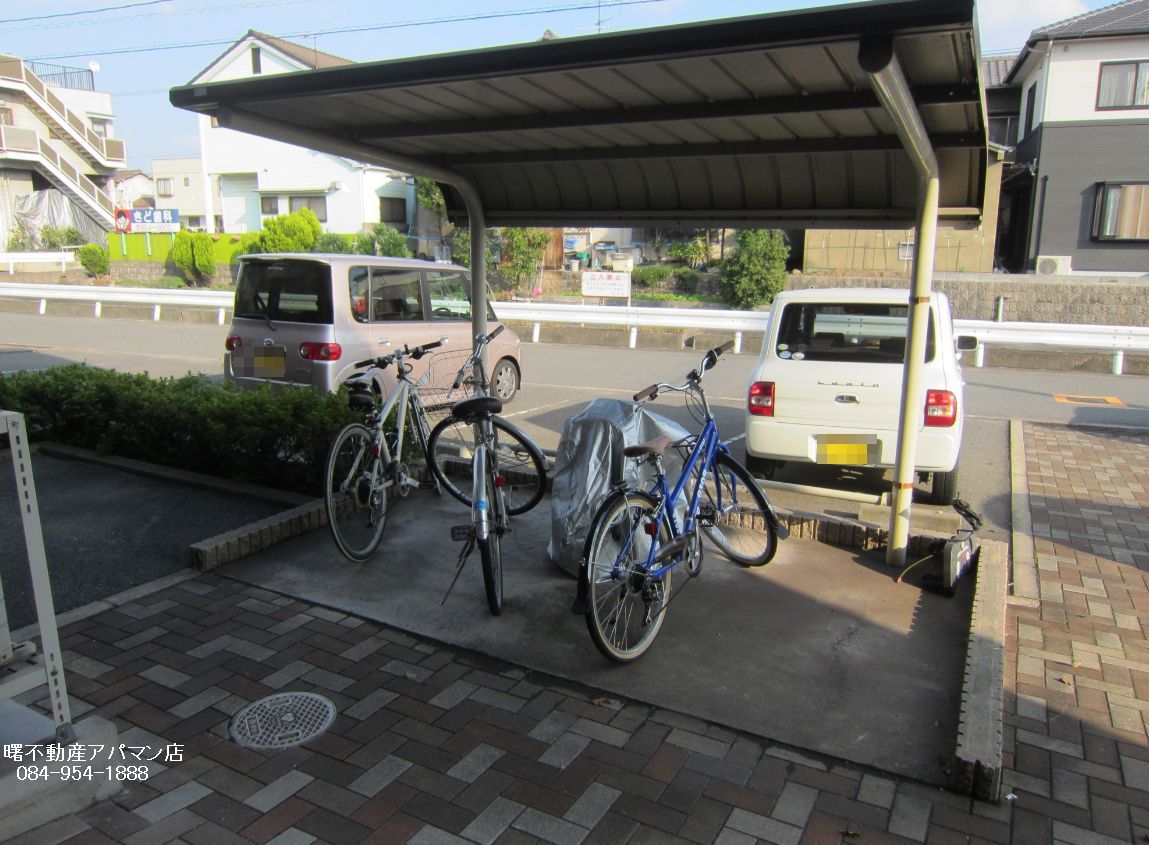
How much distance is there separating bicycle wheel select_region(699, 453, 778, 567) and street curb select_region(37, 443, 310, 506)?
2816 millimetres

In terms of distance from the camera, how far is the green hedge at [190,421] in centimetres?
586

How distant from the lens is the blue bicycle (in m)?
3.65

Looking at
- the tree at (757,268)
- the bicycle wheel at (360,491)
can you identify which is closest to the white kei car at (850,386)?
the bicycle wheel at (360,491)

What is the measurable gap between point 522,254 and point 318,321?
62.6 feet

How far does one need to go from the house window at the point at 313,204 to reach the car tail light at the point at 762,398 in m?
30.9

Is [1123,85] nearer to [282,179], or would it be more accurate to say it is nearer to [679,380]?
[679,380]

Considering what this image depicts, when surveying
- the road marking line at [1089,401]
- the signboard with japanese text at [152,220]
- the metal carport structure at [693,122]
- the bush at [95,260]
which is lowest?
the road marking line at [1089,401]

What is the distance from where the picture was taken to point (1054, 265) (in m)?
23.5

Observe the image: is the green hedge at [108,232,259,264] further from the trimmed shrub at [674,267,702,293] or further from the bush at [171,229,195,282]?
the trimmed shrub at [674,267,702,293]

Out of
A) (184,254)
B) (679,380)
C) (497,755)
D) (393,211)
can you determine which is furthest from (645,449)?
(393,211)

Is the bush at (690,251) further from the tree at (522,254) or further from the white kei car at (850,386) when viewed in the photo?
the white kei car at (850,386)

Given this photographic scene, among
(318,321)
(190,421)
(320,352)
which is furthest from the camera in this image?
(318,321)

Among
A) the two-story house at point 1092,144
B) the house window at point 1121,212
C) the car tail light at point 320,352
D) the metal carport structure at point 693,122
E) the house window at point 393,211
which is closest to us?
the metal carport structure at point 693,122

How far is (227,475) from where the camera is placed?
6.16 metres
